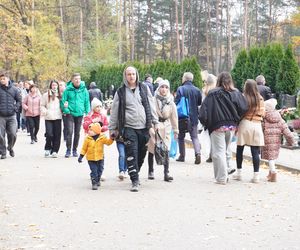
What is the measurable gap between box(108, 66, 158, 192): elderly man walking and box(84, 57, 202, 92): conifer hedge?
16.6 metres

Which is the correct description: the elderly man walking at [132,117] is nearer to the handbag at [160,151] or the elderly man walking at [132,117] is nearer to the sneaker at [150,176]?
the handbag at [160,151]

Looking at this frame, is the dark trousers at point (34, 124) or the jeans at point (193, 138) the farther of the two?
the dark trousers at point (34, 124)

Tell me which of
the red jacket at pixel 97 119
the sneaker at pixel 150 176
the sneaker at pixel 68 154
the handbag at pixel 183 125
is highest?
the red jacket at pixel 97 119

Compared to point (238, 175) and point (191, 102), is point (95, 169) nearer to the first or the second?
point (238, 175)

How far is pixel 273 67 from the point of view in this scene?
72.3 ft

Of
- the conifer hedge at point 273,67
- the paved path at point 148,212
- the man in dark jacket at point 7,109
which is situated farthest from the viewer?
the conifer hedge at point 273,67

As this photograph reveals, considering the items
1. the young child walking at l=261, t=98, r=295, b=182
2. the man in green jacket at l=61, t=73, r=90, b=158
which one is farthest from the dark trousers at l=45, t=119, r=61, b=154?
the young child walking at l=261, t=98, r=295, b=182

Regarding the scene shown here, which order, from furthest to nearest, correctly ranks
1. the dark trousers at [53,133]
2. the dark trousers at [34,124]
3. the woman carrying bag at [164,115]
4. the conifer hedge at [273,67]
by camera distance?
1. the conifer hedge at [273,67]
2. the dark trousers at [34,124]
3. the dark trousers at [53,133]
4. the woman carrying bag at [164,115]

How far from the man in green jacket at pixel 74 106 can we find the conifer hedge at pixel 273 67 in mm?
9219

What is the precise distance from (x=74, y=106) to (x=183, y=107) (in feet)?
8.80

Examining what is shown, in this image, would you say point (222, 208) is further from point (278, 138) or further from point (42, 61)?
point (42, 61)

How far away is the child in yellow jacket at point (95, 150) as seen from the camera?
9.53m

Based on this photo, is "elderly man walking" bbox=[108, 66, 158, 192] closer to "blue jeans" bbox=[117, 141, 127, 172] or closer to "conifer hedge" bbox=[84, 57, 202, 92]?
"blue jeans" bbox=[117, 141, 127, 172]

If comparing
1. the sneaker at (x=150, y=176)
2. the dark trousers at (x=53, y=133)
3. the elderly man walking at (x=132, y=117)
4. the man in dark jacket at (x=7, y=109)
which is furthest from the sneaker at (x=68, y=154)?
the elderly man walking at (x=132, y=117)
